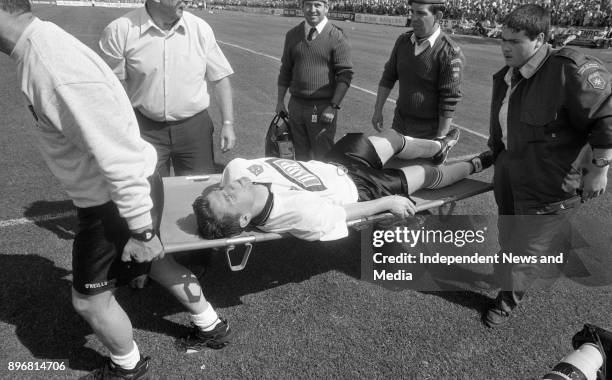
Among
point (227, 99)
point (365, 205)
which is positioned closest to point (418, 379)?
point (365, 205)

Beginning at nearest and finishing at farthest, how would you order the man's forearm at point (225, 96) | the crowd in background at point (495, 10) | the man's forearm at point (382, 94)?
the man's forearm at point (225, 96) → the man's forearm at point (382, 94) → the crowd in background at point (495, 10)

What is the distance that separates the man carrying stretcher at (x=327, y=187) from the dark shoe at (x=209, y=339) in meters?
0.61

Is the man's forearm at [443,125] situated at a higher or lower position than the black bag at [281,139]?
→ higher

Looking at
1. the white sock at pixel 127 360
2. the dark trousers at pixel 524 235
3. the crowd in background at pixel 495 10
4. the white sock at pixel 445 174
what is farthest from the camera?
the crowd in background at pixel 495 10

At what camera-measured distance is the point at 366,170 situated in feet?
12.5

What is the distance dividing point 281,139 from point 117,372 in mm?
2787

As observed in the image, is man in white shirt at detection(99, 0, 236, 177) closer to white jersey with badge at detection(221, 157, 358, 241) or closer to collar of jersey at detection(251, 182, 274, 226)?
white jersey with badge at detection(221, 157, 358, 241)

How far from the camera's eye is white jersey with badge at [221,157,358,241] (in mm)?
2928

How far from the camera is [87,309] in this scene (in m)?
2.29

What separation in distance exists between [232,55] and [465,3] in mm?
23197

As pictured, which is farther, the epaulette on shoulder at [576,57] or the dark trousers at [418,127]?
the dark trousers at [418,127]

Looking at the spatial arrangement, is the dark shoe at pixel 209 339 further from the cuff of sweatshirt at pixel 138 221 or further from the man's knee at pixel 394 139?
the man's knee at pixel 394 139

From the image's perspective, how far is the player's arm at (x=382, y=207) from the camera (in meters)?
3.22

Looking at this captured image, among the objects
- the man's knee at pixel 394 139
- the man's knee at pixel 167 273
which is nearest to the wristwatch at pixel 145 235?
the man's knee at pixel 167 273
